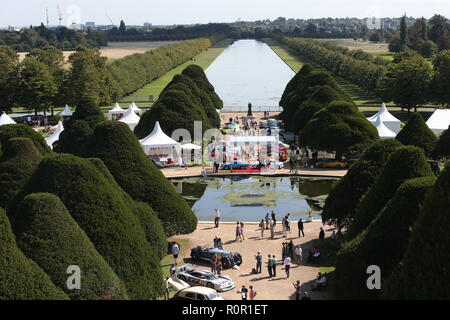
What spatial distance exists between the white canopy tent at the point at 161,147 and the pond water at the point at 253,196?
5.16m

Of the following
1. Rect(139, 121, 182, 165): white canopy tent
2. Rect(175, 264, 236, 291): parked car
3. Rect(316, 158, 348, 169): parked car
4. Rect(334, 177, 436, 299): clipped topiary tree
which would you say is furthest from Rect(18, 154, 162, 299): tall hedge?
Rect(316, 158, 348, 169): parked car

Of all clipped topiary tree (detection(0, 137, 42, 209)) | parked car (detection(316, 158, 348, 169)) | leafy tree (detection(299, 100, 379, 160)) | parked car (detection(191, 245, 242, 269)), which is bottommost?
parked car (detection(316, 158, 348, 169))

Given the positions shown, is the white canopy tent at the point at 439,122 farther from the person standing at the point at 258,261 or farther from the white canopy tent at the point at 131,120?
the person standing at the point at 258,261

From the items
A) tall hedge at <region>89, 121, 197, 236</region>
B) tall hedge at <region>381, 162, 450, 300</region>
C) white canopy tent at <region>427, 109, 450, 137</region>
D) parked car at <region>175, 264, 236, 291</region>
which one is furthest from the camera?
white canopy tent at <region>427, 109, 450, 137</region>

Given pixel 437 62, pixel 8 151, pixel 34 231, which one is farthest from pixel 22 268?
pixel 437 62

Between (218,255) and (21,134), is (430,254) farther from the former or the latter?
(21,134)

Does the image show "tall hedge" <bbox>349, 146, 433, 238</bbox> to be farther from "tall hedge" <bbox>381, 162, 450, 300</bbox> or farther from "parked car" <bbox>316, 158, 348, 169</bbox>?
"parked car" <bbox>316, 158, 348, 169</bbox>

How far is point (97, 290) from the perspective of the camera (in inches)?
776

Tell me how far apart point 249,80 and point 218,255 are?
376 ft

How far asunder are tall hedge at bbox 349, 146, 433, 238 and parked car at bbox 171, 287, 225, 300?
676 cm

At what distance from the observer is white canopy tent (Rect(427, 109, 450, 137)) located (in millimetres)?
60562

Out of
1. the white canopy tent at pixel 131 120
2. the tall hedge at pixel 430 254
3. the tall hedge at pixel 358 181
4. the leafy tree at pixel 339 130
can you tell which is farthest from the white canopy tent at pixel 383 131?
the tall hedge at pixel 430 254

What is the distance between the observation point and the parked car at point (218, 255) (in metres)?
30.5
